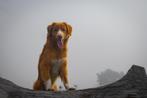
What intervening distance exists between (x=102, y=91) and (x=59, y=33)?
1819mm

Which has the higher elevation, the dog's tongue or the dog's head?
the dog's head

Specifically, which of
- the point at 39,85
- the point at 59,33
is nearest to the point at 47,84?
the point at 39,85

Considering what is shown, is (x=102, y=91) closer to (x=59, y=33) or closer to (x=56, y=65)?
(x=56, y=65)

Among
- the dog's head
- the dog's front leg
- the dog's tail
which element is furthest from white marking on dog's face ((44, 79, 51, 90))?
the dog's head

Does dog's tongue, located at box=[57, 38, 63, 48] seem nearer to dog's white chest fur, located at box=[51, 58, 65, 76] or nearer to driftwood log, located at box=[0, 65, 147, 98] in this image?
dog's white chest fur, located at box=[51, 58, 65, 76]

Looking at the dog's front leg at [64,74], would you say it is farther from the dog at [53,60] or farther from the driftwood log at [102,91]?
the driftwood log at [102,91]

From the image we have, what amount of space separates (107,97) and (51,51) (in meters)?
1.74

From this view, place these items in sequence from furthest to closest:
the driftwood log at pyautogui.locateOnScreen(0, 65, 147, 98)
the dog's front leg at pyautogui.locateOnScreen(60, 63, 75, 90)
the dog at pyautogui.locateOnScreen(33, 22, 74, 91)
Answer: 1. the dog's front leg at pyautogui.locateOnScreen(60, 63, 75, 90)
2. the dog at pyautogui.locateOnScreen(33, 22, 74, 91)
3. the driftwood log at pyautogui.locateOnScreen(0, 65, 147, 98)

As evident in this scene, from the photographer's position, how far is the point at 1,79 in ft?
8.84

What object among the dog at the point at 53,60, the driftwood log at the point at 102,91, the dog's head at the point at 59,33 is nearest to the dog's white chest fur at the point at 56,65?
the dog at the point at 53,60

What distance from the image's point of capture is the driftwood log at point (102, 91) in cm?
257

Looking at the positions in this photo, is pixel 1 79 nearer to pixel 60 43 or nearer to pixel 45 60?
pixel 45 60

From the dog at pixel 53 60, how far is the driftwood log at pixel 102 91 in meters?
1.22

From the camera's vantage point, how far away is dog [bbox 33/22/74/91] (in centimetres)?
396
